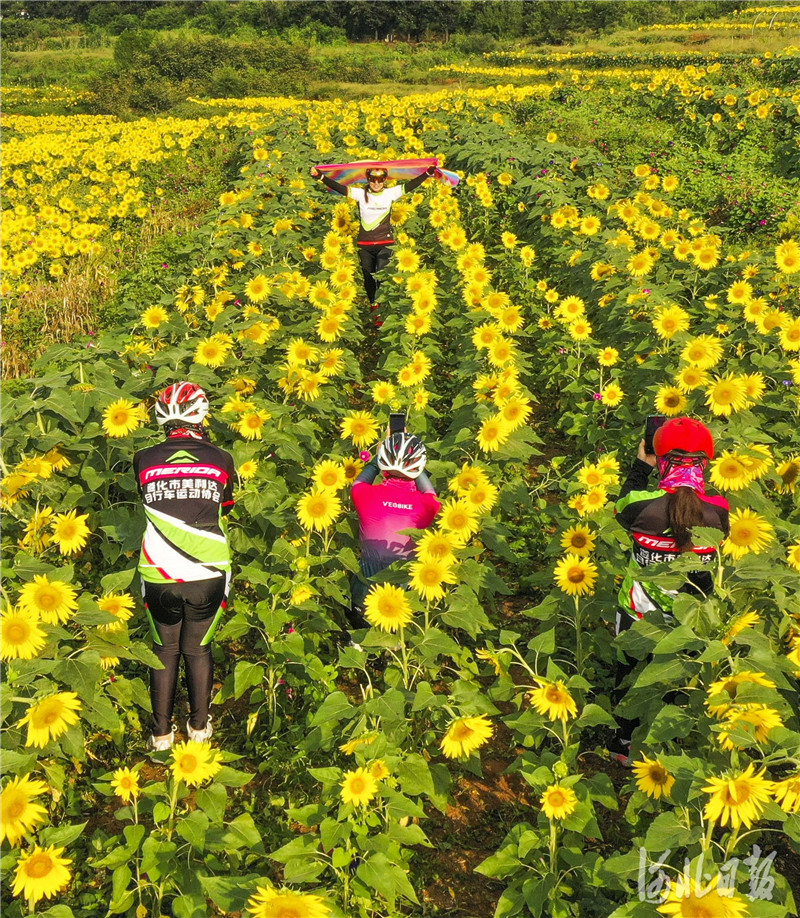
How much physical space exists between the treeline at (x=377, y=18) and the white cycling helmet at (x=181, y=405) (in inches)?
2471

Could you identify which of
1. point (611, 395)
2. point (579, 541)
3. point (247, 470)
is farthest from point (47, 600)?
point (611, 395)

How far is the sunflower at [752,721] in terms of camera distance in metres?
2.35

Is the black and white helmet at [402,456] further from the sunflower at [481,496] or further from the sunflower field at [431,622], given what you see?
the sunflower at [481,496]

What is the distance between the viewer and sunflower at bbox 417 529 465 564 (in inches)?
136

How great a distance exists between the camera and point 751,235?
1127cm

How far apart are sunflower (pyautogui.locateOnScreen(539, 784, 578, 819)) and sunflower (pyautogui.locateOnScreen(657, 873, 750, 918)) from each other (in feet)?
2.07

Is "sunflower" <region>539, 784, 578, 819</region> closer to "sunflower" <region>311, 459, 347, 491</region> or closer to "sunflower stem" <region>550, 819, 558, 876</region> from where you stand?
"sunflower stem" <region>550, 819, 558, 876</region>

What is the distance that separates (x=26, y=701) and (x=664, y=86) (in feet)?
67.6

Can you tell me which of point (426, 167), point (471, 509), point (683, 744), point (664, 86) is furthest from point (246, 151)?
point (683, 744)

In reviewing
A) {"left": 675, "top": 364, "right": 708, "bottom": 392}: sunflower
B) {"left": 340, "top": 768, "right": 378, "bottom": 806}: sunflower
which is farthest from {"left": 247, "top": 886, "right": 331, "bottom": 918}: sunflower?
{"left": 675, "top": 364, "right": 708, "bottom": 392}: sunflower

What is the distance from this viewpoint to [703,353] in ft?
18.7

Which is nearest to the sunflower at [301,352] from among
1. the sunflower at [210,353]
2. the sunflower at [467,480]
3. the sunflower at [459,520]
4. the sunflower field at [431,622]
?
the sunflower field at [431,622]

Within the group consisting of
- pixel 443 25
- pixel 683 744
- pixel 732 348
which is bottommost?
pixel 683 744

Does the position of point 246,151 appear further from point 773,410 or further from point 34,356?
point 773,410
